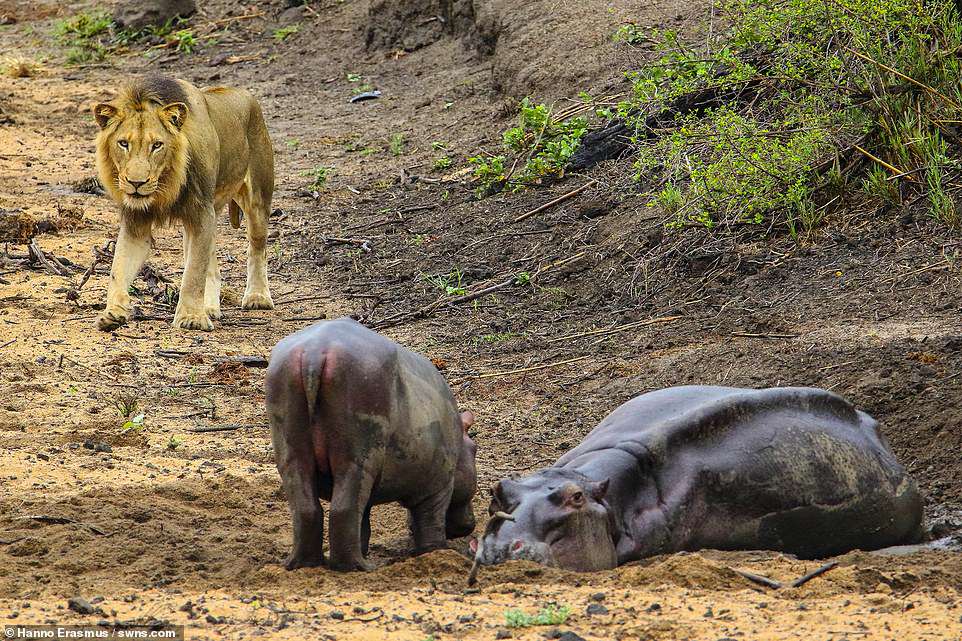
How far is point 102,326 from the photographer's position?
9.30 m

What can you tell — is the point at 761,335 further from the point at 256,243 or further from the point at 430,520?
the point at 256,243

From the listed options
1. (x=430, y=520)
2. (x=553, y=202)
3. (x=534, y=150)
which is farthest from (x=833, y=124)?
(x=430, y=520)

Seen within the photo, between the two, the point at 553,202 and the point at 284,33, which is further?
the point at 284,33

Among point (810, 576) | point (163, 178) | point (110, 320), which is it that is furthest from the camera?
point (163, 178)

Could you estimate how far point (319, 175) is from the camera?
1458cm

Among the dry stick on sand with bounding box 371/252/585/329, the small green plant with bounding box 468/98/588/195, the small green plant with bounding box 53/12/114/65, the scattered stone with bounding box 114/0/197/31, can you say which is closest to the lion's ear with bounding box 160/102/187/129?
the dry stick on sand with bounding box 371/252/585/329

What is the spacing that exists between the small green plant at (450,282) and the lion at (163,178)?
1.69 meters

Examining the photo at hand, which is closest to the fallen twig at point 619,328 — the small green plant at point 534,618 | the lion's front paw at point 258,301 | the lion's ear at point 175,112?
the lion's front paw at point 258,301

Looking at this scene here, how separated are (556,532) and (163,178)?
5.57 m

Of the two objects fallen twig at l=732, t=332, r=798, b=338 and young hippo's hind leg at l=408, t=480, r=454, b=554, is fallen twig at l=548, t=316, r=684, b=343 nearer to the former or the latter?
fallen twig at l=732, t=332, r=798, b=338

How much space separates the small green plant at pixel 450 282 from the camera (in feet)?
33.6

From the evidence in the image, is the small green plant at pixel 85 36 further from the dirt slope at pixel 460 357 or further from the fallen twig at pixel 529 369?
the fallen twig at pixel 529 369

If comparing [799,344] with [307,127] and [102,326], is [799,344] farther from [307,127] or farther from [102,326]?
[307,127]

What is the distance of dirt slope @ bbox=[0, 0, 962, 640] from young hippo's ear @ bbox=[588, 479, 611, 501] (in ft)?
1.00
